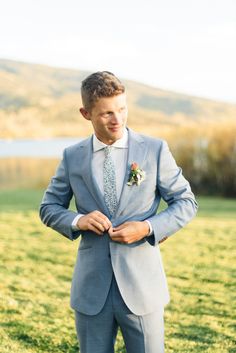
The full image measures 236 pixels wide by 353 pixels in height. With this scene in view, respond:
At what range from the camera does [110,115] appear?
244 cm

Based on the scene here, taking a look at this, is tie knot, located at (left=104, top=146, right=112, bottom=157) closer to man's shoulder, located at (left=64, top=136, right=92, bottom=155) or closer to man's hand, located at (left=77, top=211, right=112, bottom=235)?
man's shoulder, located at (left=64, top=136, right=92, bottom=155)

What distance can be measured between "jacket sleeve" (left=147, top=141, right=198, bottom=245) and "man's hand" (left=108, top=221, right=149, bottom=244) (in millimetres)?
52

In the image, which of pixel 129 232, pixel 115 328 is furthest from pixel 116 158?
pixel 115 328

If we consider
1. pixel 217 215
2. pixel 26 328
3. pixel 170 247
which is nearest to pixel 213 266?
pixel 170 247

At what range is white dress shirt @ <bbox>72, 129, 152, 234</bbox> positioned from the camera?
8.30 ft

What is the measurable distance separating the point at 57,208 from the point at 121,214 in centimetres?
29

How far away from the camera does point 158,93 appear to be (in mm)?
110188

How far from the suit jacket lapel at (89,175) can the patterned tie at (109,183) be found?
0.03 meters

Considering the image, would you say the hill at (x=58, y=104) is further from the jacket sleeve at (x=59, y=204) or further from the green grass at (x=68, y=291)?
the jacket sleeve at (x=59, y=204)

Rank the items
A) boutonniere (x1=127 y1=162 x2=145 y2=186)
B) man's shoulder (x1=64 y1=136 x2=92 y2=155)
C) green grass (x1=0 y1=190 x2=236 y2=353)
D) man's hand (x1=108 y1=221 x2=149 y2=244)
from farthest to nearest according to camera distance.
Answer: green grass (x1=0 y1=190 x2=236 y2=353), man's shoulder (x1=64 y1=136 x2=92 y2=155), boutonniere (x1=127 y1=162 x2=145 y2=186), man's hand (x1=108 y1=221 x2=149 y2=244)

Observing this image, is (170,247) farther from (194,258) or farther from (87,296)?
(87,296)

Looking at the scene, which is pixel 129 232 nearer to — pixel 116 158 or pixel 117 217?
pixel 117 217

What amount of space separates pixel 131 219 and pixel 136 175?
0.62 ft

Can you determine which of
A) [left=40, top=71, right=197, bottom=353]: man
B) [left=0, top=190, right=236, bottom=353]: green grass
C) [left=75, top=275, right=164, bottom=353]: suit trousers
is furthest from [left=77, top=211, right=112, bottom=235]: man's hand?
[left=0, top=190, right=236, bottom=353]: green grass
